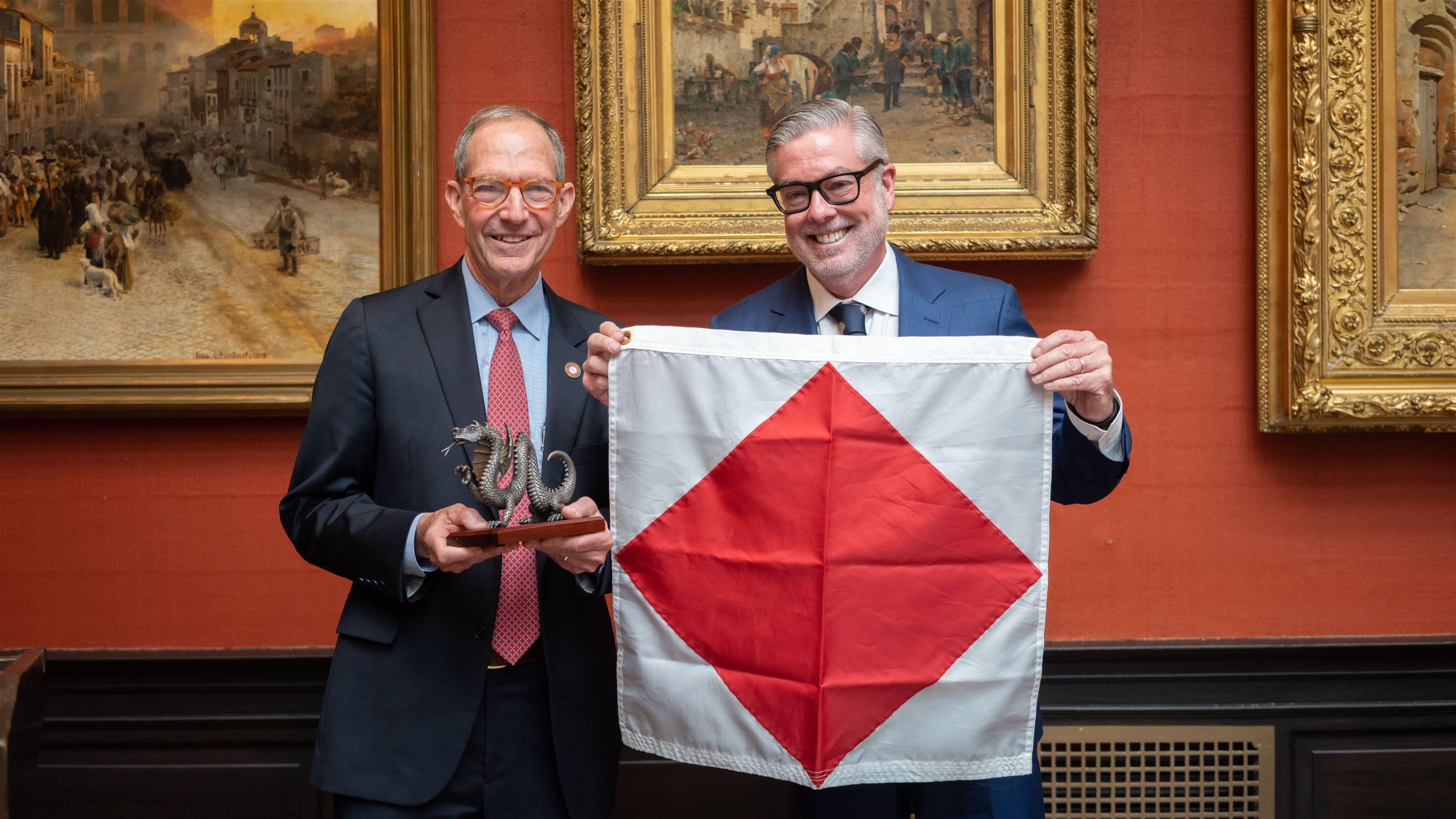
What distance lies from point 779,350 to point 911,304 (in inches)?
11.6

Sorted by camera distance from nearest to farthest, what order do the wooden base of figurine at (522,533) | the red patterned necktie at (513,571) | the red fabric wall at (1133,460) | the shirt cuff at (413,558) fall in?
the wooden base of figurine at (522,533) → the shirt cuff at (413,558) → the red patterned necktie at (513,571) → the red fabric wall at (1133,460)

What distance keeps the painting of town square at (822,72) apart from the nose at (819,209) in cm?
88

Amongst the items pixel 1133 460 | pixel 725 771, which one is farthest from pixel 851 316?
pixel 725 771

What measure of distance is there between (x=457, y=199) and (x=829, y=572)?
957 mm

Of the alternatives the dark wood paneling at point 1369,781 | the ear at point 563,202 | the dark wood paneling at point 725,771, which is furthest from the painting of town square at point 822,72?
the dark wood paneling at point 1369,781

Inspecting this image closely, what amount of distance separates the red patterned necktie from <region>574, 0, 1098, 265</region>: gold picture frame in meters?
0.89

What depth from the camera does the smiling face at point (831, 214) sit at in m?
1.81

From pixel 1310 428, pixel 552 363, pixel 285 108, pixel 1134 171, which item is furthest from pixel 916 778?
pixel 285 108

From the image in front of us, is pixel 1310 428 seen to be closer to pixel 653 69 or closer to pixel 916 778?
pixel 916 778

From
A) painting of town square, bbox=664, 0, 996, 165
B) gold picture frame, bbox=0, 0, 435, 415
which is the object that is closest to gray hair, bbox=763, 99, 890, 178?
painting of town square, bbox=664, 0, 996, 165

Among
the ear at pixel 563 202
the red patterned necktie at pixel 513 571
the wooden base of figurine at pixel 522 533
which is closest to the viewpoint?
the wooden base of figurine at pixel 522 533

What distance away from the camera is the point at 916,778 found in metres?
1.70

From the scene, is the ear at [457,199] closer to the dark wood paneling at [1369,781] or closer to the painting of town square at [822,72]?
the painting of town square at [822,72]

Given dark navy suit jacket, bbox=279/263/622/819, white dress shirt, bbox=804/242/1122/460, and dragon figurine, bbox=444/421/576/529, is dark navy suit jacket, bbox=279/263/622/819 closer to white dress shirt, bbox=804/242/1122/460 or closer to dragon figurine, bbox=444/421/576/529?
dragon figurine, bbox=444/421/576/529
